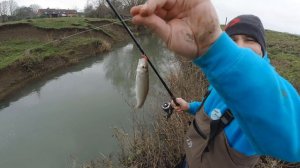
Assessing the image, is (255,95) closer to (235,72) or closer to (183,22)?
(235,72)

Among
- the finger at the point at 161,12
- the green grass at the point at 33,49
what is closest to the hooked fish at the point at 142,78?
the finger at the point at 161,12

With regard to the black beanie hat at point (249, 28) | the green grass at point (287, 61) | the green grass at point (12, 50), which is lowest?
the green grass at point (12, 50)

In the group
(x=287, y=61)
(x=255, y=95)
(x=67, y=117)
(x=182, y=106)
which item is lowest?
(x=67, y=117)

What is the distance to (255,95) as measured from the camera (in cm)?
105

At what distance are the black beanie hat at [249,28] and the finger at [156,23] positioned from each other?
94 cm

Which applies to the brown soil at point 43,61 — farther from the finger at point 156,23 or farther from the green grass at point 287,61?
the finger at point 156,23

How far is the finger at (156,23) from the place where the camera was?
1.16 metres

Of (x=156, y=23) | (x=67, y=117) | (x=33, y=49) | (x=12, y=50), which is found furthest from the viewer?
(x=12, y=50)

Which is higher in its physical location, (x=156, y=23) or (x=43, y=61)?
(x=156, y=23)

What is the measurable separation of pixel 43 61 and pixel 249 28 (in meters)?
14.3

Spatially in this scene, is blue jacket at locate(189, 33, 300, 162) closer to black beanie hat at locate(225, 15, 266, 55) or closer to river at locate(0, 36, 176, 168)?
black beanie hat at locate(225, 15, 266, 55)

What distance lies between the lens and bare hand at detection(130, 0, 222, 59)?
1.10 meters

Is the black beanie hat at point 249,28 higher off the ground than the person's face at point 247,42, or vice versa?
the black beanie hat at point 249,28

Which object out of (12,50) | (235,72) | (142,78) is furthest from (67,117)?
(12,50)
